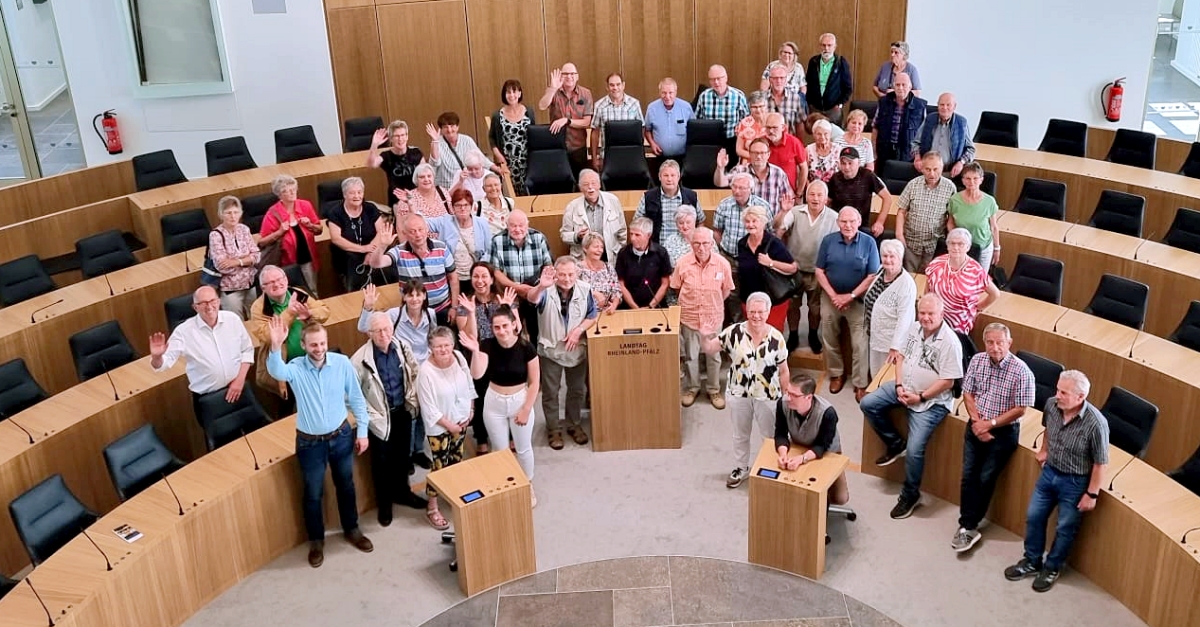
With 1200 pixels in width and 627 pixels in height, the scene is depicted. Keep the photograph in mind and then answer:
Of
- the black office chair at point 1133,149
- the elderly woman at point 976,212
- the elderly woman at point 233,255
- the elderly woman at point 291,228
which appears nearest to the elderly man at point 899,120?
the elderly woman at point 976,212

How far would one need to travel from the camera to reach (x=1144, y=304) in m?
7.72

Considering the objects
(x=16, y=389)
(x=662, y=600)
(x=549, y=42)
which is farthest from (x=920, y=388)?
(x=549, y=42)

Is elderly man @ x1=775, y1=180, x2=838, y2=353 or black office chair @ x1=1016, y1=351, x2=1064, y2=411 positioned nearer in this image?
black office chair @ x1=1016, y1=351, x2=1064, y2=411

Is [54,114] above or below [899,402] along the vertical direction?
above

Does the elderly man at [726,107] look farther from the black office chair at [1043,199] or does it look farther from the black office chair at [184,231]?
the black office chair at [184,231]

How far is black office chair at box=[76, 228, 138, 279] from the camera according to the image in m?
9.02

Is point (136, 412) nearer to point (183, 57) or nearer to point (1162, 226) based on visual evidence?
point (183, 57)

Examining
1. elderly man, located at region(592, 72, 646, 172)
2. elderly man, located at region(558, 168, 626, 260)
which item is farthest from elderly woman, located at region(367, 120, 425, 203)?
elderly man, located at region(592, 72, 646, 172)

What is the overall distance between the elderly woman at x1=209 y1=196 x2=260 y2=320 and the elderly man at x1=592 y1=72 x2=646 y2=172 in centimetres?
348

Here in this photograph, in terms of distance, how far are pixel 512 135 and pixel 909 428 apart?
4662 millimetres

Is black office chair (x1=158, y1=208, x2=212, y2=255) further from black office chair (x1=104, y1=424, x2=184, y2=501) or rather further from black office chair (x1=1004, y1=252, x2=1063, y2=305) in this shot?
black office chair (x1=1004, y1=252, x2=1063, y2=305)

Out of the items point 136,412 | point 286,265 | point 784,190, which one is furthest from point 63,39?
point 784,190

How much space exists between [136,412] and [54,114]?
22.7ft

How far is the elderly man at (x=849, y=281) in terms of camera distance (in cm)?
792
